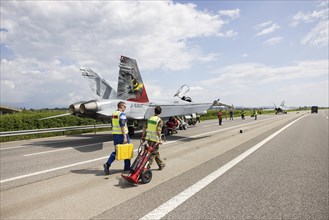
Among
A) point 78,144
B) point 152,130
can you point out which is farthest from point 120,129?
point 78,144

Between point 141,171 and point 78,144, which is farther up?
point 141,171

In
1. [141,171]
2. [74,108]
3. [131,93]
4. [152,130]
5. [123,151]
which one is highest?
[131,93]

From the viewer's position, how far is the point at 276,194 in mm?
4508

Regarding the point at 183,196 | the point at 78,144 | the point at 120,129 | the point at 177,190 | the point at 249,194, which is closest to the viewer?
the point at 183,196

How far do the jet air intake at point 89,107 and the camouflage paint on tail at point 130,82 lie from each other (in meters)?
2.69

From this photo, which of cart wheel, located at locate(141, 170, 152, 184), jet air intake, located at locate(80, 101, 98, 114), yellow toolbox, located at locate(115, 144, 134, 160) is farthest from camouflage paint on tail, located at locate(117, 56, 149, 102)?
cart wheel, located at locate(141, 170, 152, 184)

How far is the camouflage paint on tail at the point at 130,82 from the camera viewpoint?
43.0 ft

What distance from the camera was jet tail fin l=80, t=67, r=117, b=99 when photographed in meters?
12.9

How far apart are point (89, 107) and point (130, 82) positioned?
344 cm

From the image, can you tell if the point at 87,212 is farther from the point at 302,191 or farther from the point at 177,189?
the point at 302,191

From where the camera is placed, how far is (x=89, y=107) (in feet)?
35.7

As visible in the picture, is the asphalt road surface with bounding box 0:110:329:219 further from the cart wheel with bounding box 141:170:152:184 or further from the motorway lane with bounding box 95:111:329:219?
the cart wheel with bounding box 141:170:152:184

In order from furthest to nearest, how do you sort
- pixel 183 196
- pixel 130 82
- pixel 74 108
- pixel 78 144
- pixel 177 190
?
pixel 130 82, pixel 78 144, pixel 74 108, pixel 177 190, pixel 183 196

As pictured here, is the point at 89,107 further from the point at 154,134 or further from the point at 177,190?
the point at 177,190
